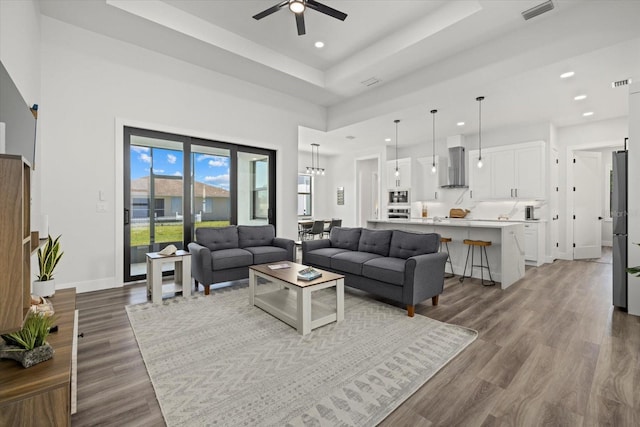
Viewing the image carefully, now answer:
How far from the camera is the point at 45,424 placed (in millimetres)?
1207

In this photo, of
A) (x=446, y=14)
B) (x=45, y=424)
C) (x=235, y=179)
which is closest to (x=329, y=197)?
(x=235, y=179)

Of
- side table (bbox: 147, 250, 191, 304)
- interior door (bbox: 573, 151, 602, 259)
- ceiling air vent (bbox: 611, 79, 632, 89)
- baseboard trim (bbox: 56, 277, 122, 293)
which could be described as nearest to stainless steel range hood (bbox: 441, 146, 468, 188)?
interior door (bbox: 573, 151, 602, 259)

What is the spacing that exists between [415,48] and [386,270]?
3.26 meters

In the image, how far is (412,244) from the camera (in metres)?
3.85

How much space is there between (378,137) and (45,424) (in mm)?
7809

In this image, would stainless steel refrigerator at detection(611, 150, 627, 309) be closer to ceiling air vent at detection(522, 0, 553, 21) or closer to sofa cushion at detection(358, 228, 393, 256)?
ceiling air vent at detection(522, 0, 553, 21)

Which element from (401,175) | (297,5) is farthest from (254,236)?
(401,175)

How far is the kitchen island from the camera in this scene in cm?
446

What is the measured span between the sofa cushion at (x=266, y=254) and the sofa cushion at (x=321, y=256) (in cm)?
43

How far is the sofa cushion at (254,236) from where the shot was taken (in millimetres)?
5016

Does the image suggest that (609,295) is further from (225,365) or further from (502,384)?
(225,365)

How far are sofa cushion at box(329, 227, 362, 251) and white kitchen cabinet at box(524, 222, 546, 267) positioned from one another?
398 cm

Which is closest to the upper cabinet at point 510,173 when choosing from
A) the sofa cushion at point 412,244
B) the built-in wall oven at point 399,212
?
the built-in wall oven at point 399,212

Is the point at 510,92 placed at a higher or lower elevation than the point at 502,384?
higher
